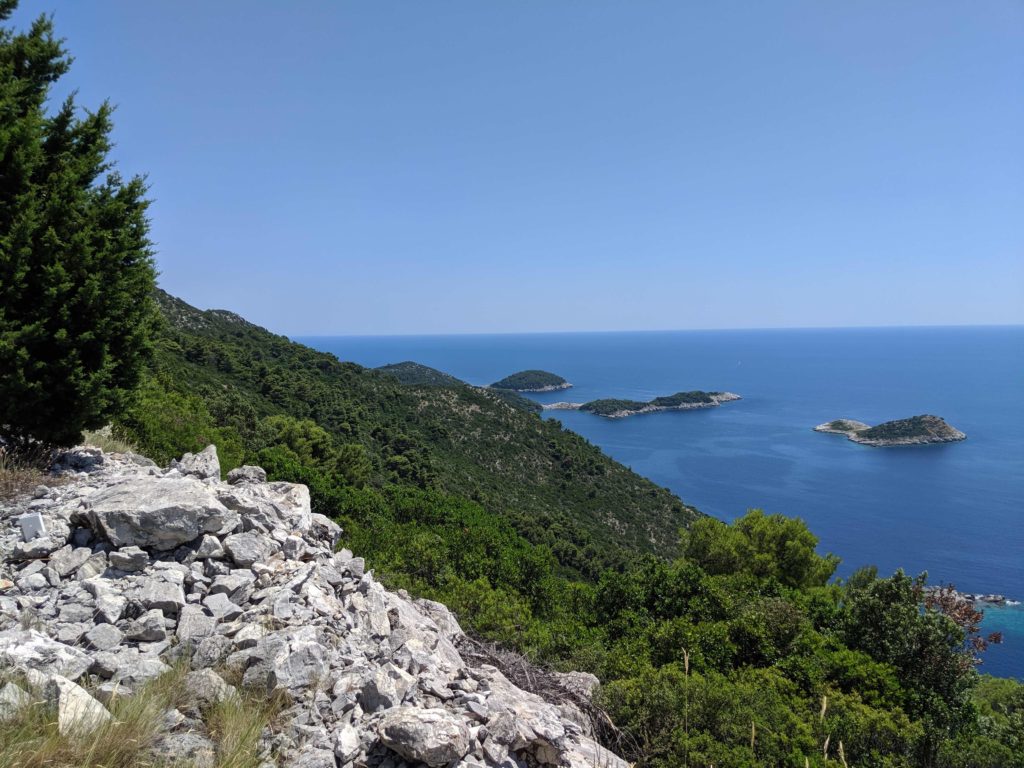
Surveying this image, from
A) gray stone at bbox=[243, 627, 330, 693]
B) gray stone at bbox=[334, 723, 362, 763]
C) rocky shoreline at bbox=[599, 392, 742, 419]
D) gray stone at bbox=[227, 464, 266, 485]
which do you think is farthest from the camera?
rocky shoreline at bbox=[599, 392, 742, 419]

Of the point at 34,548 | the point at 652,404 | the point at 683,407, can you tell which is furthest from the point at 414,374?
the point at 34,548

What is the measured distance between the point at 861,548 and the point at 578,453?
3763 cm

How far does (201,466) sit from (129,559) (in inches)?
133

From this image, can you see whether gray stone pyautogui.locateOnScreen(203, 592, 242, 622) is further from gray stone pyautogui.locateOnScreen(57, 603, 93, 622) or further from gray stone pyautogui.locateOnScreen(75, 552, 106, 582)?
gray stone pyautogui.locateOnScreen(75, 552, 106, 582)

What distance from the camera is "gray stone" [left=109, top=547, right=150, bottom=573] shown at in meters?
5.91

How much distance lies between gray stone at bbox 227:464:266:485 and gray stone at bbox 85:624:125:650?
442 cm

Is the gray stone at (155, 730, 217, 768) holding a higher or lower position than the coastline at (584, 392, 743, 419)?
higher

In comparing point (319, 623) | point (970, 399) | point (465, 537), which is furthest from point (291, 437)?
point (970, 399)

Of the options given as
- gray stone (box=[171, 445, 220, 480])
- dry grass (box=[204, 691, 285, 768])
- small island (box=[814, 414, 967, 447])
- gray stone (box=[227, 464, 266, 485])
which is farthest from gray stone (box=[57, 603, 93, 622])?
small island (box=[814, 414, 967, 447])

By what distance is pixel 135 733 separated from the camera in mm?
3742

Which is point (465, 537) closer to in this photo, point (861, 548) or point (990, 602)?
point (990, 602)

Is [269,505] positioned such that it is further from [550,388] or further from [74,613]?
[550,388]

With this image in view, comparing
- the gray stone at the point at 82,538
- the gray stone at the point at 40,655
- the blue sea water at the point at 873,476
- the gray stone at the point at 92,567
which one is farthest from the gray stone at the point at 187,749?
the blue sea water at the point at 873,476

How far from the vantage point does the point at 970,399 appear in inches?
6156
